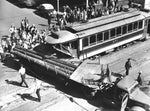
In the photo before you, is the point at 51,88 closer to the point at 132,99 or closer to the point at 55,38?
the point at 55,38

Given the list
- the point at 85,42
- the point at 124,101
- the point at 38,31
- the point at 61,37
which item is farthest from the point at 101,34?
the point at 124,101

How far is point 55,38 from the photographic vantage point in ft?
68.0

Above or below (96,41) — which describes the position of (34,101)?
below

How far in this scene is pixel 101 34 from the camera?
22.7m

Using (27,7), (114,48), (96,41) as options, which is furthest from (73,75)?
(27,7)

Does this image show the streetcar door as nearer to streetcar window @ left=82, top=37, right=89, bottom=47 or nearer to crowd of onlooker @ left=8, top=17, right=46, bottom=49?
streetcar window @ left=82, top=37, right=89, bottom=47

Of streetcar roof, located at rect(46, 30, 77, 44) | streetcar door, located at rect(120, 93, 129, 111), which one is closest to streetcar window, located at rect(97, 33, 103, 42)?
streetcar roof, located at rect(46, 30, 77, 44)

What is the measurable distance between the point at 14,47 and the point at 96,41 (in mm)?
6412

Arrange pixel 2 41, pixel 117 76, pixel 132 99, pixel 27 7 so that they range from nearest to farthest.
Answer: pixel 132 99 < pixel 117 76 < pixel 2 41 < pixel 27 7

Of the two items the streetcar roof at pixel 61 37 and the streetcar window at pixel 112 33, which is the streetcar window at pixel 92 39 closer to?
the streetcar roof at pixel 61 37

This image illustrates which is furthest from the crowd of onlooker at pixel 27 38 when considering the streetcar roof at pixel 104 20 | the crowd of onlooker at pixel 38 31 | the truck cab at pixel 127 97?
the truck cab at pixel 127 97

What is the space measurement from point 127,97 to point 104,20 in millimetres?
9024

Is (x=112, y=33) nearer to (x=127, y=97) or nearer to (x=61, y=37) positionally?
(x=61, y=37)

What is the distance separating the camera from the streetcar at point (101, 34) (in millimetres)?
20688
